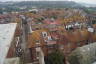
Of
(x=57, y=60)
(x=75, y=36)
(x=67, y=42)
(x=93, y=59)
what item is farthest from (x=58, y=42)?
(x=93, y=59)

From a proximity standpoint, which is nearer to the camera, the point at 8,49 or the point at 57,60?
the point at 57,60

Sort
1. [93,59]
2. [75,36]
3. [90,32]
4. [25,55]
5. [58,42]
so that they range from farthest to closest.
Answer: [90,32] < [75,36] < [58,42] < [25,55] < [93,59]

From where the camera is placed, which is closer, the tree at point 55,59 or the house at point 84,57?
the house at point 84,57

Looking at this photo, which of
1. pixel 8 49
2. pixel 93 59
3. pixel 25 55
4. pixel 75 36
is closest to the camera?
pixel 93 59

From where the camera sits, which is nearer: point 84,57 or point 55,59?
point 84,57

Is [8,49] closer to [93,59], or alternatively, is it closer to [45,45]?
[45,45]

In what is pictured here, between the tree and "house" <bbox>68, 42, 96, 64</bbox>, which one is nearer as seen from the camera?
"house" <bbox>68, 42, 96, 64</bbox>

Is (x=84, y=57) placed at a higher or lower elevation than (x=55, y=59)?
higher

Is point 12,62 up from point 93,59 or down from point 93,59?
up

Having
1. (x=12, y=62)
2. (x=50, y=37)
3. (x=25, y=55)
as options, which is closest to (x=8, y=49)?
(x=25, y=55)
